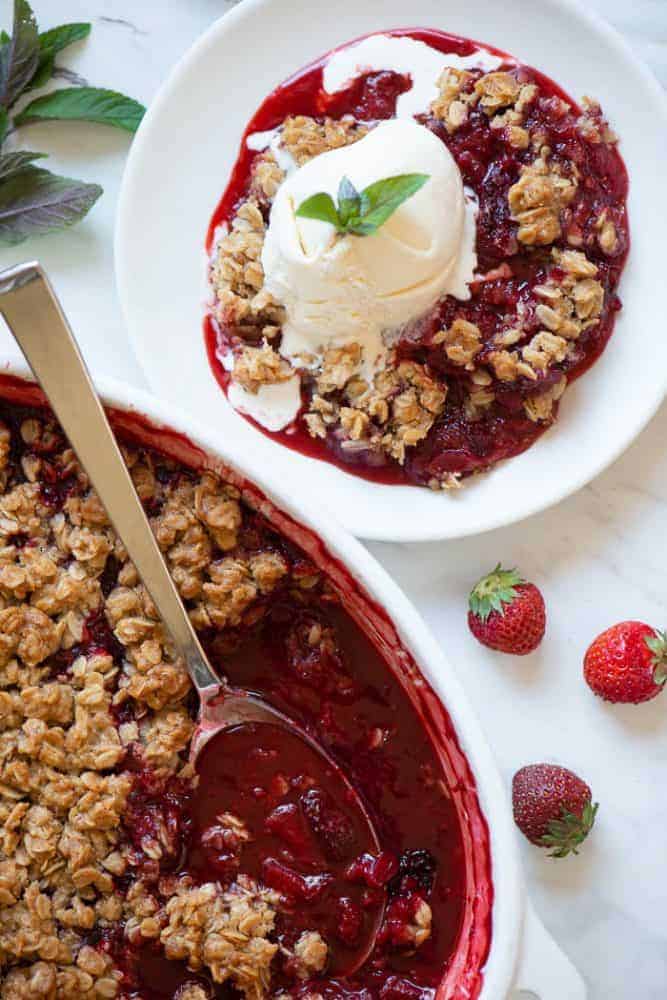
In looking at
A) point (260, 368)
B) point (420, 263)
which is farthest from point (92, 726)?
point (420, 263)

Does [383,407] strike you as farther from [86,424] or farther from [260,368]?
[86,424]

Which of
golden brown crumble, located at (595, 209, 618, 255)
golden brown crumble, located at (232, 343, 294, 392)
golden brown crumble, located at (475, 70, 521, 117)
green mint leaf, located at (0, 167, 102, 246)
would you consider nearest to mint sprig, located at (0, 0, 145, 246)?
green mint leaf, located at (0, 167, 102, 246)

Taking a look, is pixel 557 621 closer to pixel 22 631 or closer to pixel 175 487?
pixel 175 487

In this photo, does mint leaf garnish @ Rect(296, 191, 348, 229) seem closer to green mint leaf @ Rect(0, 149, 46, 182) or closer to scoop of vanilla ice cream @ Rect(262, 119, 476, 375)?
scoop of vanilla ice cream @ Rect(262, 119, 476, 375)

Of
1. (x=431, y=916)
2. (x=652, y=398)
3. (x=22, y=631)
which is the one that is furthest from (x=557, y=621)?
(x=22, y=631)

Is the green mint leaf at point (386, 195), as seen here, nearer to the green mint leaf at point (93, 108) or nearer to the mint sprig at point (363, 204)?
the mint sprig at point (363, 204)
